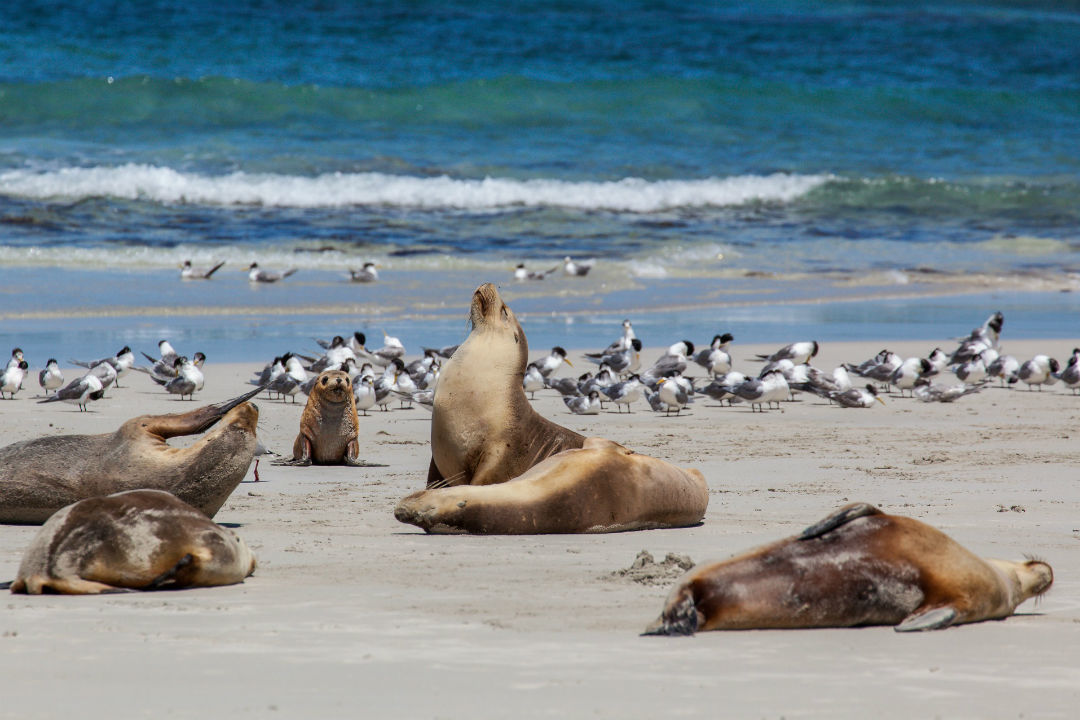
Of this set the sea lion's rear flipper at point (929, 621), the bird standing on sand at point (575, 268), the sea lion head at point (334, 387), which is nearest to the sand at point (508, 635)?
the sea lion's rear flipper at point (929, 621)

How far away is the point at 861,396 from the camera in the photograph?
11.5 meters

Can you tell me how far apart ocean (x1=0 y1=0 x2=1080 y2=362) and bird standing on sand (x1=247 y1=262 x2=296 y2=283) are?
233mm

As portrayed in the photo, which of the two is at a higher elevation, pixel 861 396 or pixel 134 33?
pixel 134 33

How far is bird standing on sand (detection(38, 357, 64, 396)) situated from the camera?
36.0ft

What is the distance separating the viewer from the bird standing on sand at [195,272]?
19562 mm

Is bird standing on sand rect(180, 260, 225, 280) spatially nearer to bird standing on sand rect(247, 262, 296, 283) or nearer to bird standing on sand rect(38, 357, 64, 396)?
bird standing on sand rect(247, 262, 296, 283)

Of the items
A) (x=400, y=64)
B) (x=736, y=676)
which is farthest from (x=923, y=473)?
(x=400, y=64)

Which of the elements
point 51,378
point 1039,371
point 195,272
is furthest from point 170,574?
point 195,272

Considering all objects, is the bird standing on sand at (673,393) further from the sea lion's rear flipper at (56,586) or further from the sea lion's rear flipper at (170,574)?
the sea lion's rear flipper at (56,586)

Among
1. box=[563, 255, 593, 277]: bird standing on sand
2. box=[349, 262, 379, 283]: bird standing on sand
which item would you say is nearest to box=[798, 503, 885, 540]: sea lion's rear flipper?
box=[349, 262, 379, 283]: bird standing on sand

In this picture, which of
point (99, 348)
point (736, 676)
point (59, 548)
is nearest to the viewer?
point (736, 676)

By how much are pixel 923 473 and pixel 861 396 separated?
3.41 metres

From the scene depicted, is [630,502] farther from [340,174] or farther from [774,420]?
[340,174]

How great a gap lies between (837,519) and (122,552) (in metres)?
2.31
